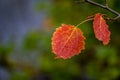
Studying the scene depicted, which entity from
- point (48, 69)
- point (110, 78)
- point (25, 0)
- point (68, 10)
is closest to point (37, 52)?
point (48, 69)

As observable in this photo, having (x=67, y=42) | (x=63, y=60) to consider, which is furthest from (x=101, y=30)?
(x=63, y=60)

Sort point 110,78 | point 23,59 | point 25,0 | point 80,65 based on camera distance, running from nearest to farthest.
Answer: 1. point 110,78
2. point 80,65
3. point 23,59
4. point 25,0

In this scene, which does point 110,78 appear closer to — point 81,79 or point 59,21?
point 81,79

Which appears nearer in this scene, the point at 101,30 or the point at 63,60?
the point at 101,30

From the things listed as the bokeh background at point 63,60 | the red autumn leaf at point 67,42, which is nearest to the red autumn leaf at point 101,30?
the red autumn leaf at point 67,42

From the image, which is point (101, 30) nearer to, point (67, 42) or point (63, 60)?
point (67, 42)

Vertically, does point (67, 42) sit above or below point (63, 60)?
below

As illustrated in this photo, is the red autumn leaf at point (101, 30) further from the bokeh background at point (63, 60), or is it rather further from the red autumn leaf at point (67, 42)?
the bokeh background at point (63, 60)

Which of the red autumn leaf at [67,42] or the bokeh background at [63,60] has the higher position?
the bokeh background at [63,60]

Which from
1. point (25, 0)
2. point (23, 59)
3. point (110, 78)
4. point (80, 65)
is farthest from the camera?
point (25, 0)
